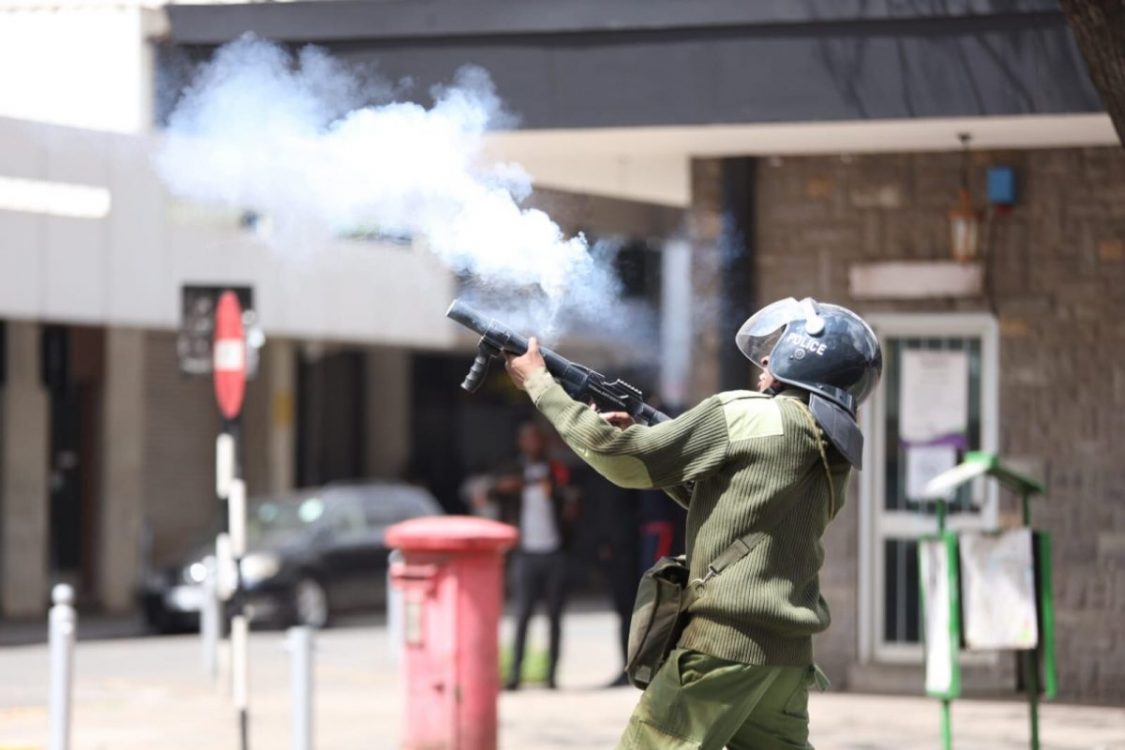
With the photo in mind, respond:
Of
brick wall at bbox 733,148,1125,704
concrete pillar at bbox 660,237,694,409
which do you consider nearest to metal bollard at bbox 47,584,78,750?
brick wall at bbox 733,148,1125,704

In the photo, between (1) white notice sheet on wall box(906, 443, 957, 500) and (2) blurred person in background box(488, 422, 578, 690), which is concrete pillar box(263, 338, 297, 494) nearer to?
(2) blurred person in background box(488, 422, 578, 690)

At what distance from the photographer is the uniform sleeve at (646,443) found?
17.1 feet

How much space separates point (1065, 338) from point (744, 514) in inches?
271

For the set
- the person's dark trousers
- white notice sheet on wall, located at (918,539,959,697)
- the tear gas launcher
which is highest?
the tear gas launcher

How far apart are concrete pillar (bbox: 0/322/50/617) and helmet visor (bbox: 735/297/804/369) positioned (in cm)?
1851

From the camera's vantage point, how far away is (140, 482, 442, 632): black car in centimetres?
1998

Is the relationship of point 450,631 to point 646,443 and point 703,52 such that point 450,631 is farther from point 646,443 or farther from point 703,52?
point 646,443

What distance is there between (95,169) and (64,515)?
5.55 meters

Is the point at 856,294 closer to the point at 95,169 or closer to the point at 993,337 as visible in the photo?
the point at 993,337

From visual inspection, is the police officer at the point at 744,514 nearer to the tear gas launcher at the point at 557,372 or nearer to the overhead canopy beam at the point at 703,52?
the tear gas launcher at the point at 557,372

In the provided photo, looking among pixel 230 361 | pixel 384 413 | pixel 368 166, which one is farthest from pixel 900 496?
pixel 384 413

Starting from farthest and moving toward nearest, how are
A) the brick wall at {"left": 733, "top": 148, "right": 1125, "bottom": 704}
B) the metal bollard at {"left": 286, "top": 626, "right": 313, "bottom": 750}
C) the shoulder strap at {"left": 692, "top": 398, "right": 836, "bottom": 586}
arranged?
the brick wall at {"left": 733, "top": 148, "right": 1125, "bottom": 704} < the metal bollard at {"left": 286, "top": 626, "right": 313, "bottom": 750} < the shoulder strap at {"left": 692, "top": 398, "right": 836, "bottom": 586}

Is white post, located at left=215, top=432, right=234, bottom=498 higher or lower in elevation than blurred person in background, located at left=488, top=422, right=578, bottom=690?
higher

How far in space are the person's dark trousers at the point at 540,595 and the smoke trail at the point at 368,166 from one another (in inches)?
137
